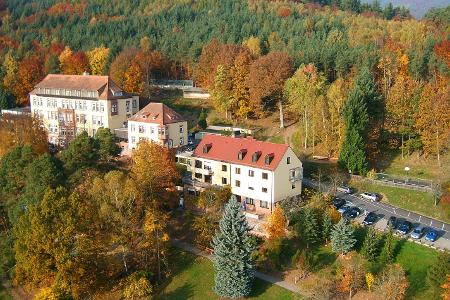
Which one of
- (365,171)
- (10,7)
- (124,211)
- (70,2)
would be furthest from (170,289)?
(10,7)

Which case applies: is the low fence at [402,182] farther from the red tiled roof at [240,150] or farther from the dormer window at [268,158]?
the dormer window at [268,158]

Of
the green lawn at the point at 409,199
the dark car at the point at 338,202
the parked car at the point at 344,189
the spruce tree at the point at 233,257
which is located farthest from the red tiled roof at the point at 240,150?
the green lawn at the point at 409,199

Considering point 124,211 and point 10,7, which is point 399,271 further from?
point 10,7

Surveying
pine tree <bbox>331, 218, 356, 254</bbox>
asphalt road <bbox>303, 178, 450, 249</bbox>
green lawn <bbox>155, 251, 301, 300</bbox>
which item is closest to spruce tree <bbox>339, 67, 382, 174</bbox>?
asphalt road <bbox>303, 178, 450, 249</bbox>

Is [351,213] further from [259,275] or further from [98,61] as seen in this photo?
[98,61]

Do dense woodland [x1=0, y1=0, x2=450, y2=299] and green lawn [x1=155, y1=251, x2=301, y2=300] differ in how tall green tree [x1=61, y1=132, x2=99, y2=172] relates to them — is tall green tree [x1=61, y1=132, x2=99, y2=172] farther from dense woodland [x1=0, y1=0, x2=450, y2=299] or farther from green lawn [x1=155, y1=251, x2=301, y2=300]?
green lawn [x1=155, y1=251, x2=301, y2=300]

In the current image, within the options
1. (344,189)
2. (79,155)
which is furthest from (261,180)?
(79,155)

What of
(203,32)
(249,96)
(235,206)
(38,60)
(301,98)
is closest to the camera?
(235,206)
